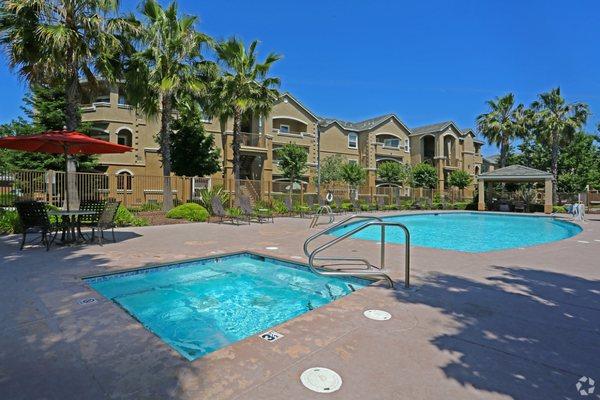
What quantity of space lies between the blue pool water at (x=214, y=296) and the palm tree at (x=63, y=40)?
8094 mm

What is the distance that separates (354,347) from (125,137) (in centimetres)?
2782

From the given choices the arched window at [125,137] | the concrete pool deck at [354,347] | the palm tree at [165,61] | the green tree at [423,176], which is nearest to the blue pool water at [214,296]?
the concrete pool deck at [354,347]

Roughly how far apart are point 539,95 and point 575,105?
2999mm

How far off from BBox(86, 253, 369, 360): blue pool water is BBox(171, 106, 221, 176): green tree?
15.7m

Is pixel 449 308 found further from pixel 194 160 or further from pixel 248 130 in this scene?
pixel 248 130

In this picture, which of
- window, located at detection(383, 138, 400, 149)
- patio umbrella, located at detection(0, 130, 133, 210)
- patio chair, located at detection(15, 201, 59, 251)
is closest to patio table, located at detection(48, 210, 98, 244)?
patio chair, located at detection(15, 201, 59, 251)

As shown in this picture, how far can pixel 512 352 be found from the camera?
3010 mm

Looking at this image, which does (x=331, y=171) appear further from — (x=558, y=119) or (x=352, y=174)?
(x=558, y=119)

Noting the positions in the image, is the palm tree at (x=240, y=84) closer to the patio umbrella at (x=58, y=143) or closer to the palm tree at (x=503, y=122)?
the patio umbrella at (x=58, y=143)

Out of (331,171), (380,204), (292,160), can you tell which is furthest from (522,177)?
(292,160)

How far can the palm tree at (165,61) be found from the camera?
1609 centimetres

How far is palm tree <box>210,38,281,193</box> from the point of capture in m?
19.9

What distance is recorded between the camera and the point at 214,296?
5512 mm

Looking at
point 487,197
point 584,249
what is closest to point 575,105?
point 487,197
